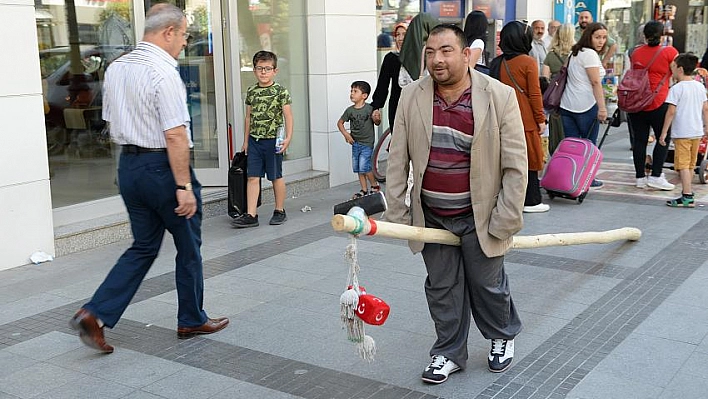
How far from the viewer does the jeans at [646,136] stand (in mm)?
9039

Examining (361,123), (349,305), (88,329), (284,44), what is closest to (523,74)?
(361,123)

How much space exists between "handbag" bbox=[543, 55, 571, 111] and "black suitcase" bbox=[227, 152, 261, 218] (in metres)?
3.52

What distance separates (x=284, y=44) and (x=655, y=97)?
4.26 m

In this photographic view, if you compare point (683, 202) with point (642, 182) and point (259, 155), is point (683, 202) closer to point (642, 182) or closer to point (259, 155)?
point (642, 182)

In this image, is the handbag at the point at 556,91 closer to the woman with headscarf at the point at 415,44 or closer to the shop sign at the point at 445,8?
the woman with headscarf at the point at 415,44

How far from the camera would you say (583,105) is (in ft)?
29.1

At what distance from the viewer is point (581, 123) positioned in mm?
8961

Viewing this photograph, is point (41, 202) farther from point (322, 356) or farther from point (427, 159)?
point (427, 159)

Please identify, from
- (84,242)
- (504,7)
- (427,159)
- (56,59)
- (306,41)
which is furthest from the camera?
(504,7)

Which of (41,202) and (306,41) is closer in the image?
(41,202)

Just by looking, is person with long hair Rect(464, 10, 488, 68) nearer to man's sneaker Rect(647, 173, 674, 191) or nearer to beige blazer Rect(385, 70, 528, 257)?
man's sneaker Rect(647, 173, 674, 191)

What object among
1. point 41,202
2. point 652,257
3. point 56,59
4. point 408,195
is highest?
point 56,59

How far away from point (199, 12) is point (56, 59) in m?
1.84

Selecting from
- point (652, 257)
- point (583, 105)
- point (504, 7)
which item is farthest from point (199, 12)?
point (504, 7)
